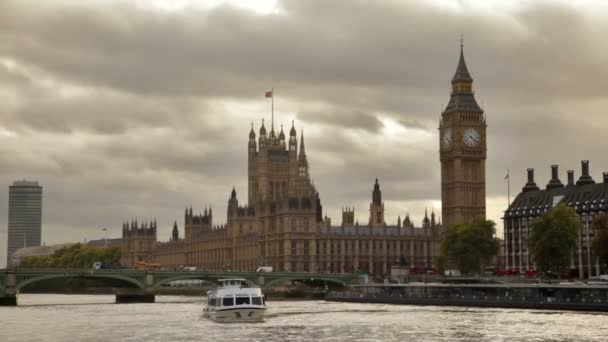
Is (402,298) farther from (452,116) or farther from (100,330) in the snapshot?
(452,116)

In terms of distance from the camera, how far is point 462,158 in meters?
193

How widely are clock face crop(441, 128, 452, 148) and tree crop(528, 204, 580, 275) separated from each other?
2200 inches

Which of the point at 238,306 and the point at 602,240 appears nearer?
the point at 238,306

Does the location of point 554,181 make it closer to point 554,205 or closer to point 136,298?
point 554,205

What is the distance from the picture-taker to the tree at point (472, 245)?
514 ft

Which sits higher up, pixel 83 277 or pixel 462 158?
pixel 462 158

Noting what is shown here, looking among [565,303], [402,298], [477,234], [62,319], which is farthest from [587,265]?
[62,319]

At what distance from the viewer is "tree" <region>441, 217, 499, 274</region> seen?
156625 mm

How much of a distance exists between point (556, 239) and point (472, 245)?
2225cm

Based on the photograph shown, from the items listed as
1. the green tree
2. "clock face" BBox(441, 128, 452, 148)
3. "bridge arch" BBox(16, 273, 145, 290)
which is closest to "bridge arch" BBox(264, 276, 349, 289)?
"bridge arch" BBox(16, 273, 145, 290)

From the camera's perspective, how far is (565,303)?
344 feet

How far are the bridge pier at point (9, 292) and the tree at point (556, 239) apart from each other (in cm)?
6002

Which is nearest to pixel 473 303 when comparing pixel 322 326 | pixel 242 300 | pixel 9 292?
pixel 242 300

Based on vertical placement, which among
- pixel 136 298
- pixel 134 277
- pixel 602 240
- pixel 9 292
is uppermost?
pixel 602 240
